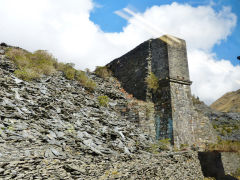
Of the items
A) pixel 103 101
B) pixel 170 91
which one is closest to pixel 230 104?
pixel 170 91

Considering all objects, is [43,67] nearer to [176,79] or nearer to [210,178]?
[176,79]

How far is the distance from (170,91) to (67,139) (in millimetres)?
8274

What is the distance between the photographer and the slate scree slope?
12023mm

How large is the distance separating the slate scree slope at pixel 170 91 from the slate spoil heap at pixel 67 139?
6.14ft

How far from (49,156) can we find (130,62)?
13148mm

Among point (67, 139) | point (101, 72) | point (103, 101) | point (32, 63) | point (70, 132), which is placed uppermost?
point (101, 72)

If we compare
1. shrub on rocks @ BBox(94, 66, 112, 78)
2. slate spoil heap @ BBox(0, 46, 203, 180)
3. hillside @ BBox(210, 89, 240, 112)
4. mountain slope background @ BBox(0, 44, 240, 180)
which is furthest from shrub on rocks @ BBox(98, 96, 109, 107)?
hillside @ BBox(210, 89, 240, 112)

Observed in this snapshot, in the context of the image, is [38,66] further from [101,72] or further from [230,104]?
[230,104]

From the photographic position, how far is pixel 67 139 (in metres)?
6.62

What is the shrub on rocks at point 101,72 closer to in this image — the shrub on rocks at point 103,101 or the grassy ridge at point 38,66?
the grassy ridge at point 38,66

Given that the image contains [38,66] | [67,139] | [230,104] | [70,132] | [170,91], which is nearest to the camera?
[67,139]

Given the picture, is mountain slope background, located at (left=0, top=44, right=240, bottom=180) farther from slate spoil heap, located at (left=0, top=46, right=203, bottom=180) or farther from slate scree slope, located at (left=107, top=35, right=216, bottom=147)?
slate scree slope, located at (left=107, top=35, right=216, bottom=147)

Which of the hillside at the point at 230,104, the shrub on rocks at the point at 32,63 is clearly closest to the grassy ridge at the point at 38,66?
the shrub on rocks at the point at 32,63

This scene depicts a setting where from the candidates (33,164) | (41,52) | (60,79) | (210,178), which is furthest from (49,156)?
(41,52)
